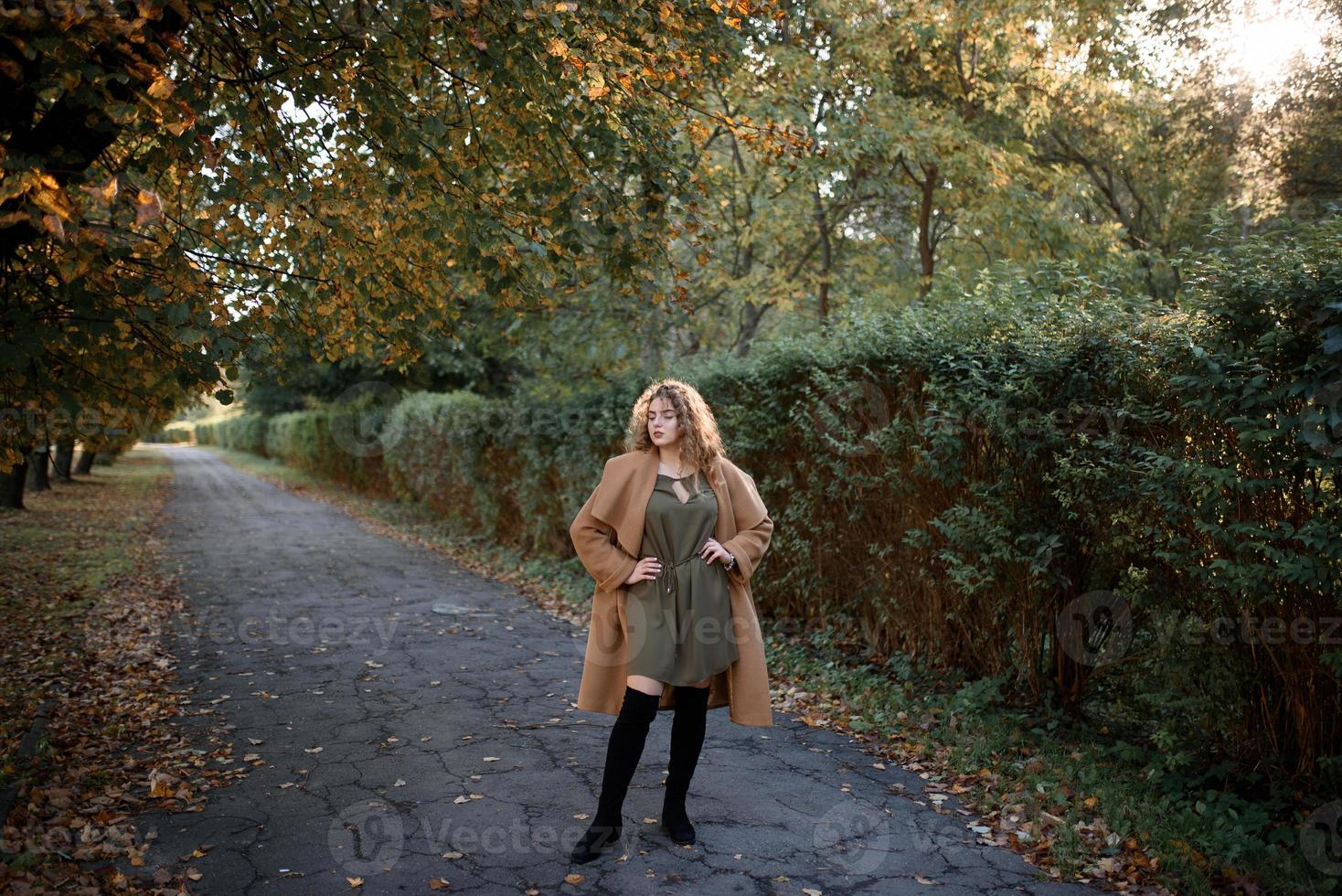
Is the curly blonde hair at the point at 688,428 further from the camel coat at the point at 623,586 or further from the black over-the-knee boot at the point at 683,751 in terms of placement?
the black over-the-knee boot at the point at 683,751

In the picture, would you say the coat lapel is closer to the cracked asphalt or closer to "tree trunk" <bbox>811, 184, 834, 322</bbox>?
the cracked asphalt

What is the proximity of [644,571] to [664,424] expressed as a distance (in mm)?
639

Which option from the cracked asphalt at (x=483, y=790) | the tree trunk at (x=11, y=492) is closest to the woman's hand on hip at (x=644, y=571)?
the cracked asphalt at (x=483, y=790)

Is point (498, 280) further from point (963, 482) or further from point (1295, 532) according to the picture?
point (1295, 532)

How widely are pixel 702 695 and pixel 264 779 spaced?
A: 2.45 m

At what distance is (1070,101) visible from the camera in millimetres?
14000

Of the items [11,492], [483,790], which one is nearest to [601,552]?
[483,790]

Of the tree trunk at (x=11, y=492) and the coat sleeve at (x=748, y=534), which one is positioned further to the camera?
the tree trunk at (x=11, y=492)

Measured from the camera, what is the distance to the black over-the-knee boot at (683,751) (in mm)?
4199

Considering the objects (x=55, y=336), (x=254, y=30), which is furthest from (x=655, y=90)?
(x=55, y=336)

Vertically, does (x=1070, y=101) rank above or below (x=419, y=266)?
above

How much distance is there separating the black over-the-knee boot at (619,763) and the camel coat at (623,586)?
15 centimetres

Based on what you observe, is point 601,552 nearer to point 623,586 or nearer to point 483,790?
point 623,586

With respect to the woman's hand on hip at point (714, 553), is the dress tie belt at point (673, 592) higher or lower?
lower
